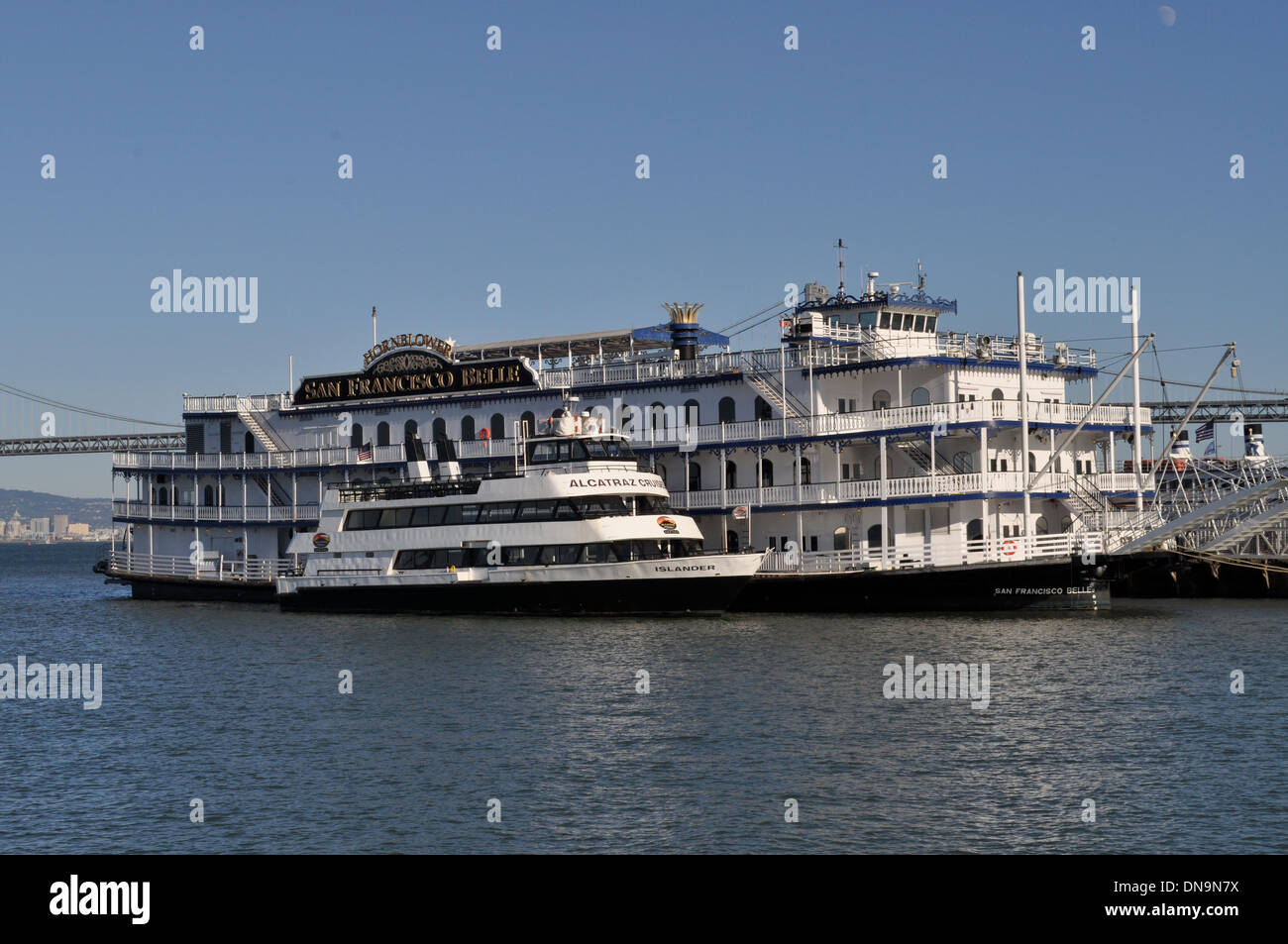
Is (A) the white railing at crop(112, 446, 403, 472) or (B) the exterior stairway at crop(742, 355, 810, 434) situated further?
(A) the white railing at crop(112, 446, 403, 472)

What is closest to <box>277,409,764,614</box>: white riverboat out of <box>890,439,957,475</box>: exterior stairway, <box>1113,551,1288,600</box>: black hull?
<box>890,439,957,475</box>: exterior stairway

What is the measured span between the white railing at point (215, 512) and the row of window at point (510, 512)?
10.1 m

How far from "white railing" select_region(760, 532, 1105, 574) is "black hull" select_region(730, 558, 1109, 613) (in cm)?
61

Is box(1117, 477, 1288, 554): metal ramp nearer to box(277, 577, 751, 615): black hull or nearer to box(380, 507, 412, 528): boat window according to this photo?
box(277, 577, 751, 615): black hull

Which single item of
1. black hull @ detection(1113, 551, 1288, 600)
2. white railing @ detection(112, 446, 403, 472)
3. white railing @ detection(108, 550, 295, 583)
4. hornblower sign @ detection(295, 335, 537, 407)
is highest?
hornblower sign @ detection(295, 335, 537, 407)

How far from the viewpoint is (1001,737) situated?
2523cm

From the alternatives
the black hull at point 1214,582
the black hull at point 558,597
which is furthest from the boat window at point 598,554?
the black hull at point 1214,582

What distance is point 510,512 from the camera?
156ft

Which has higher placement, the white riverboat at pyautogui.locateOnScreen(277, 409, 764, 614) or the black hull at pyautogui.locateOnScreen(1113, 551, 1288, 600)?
the white riverboat at pyautogui.locateOnScreen(277, 409, 764, 614)

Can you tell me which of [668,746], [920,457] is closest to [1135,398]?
[920,457]

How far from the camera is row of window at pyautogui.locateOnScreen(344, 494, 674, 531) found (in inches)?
1813

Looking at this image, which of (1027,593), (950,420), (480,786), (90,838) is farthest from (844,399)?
(90,838)
